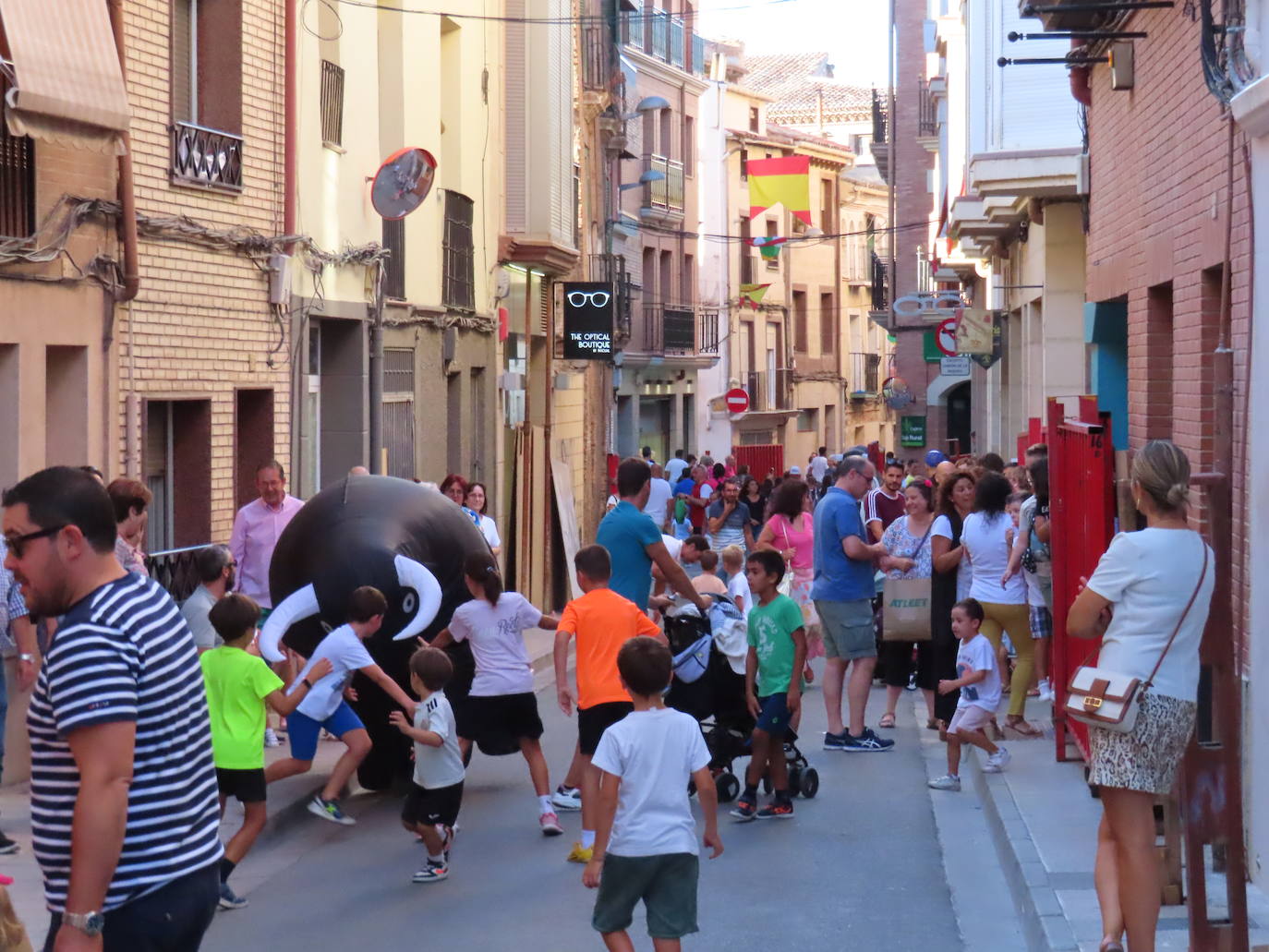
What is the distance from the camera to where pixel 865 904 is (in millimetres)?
8172

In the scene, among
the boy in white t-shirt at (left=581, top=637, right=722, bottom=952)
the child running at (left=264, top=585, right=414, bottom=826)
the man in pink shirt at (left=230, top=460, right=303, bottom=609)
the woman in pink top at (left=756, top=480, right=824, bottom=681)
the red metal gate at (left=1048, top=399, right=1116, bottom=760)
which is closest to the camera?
the boy in white t-shirt at (left=581, top=637, right=722, bottom=952)

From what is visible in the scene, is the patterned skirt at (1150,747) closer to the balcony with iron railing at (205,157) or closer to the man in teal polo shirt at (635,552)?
the man in teal polo shirt at (635,552)

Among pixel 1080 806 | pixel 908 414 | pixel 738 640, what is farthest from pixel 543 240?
pixel 908 414

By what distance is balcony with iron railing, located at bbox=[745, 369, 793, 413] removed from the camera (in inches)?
2100

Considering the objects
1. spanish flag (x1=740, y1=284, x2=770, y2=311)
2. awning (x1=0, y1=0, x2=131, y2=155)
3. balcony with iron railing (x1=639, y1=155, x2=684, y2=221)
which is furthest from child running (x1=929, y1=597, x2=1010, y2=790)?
spanish flag (x1=740, y1=284, x2=770, y2=311)

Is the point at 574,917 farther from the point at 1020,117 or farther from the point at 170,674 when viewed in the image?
the point at 1020,117

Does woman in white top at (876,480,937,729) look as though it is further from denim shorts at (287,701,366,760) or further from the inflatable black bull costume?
denim shorts at (287,701,366,760)

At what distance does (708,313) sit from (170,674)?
45845 millimetres

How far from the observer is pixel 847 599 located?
1216cm

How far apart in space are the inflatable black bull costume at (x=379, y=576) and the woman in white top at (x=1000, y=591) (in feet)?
10.6

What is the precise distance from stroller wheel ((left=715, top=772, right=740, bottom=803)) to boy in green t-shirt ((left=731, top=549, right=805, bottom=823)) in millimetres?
262

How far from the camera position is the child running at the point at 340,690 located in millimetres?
9227

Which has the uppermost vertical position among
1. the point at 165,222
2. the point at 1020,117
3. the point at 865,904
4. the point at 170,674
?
the point at 1020,117

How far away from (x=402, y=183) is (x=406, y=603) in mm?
7881
